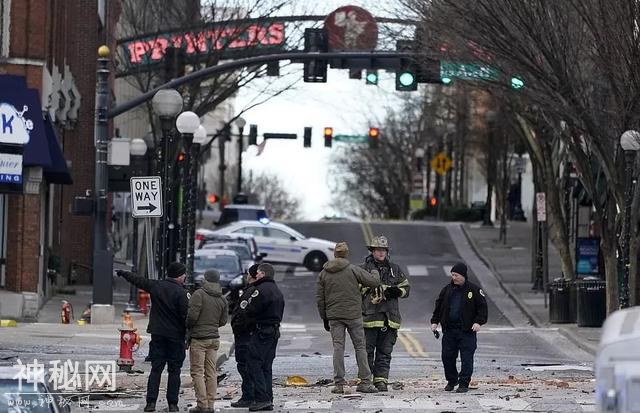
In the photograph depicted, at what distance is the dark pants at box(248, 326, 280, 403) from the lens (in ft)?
51.5

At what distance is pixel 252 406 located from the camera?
51.4ft

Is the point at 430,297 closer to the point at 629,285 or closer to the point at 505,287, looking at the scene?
the point at 505,287

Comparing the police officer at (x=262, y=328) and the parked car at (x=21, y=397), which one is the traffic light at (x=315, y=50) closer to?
the police officer at (x=262, y=328)

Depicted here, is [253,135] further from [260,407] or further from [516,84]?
[260,407]

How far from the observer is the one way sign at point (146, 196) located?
839 inches

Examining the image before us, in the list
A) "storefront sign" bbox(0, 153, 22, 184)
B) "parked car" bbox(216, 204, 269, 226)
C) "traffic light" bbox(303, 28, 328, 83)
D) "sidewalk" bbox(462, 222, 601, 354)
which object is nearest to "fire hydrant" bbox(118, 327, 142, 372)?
"sidewalk" bbox(462, 222, 601, 354)

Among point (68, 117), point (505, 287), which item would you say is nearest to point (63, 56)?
point (68, 117)

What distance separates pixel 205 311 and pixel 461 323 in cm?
372

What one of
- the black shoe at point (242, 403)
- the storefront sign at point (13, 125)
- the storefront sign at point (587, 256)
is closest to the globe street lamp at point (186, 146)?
the storefront sign at point (13, 125)

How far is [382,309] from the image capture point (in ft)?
57.6

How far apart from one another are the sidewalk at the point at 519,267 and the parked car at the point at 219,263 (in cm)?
747

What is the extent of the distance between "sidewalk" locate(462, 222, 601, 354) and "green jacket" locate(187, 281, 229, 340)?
1157 centimetres

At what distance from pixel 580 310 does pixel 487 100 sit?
648 inches

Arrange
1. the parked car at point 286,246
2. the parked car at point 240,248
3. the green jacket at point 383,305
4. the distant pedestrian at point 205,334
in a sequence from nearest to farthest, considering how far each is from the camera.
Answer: the distant pedestrian at point 205,334 < the green jacket at point 383,305 < the parked car at point 240,248 < the parked car at point 286,246
